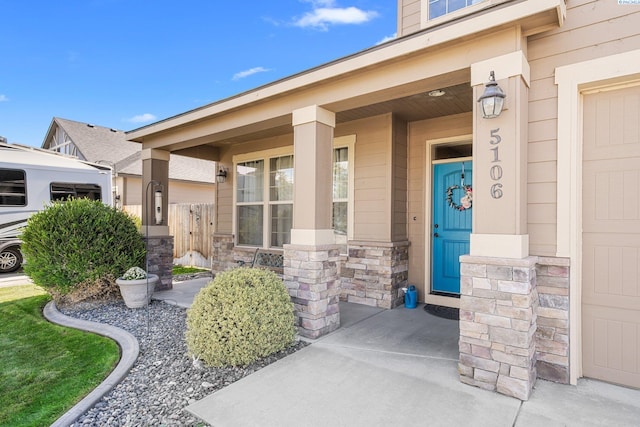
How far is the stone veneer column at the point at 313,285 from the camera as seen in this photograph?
3551mm

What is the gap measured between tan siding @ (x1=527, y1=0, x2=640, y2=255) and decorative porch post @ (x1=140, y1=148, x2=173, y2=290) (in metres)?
5.34

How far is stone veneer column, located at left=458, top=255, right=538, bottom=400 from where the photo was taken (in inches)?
92.7

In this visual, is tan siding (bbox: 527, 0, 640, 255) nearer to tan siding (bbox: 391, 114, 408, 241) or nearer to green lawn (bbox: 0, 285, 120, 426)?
tan siding (bbox: 391, 114, 408, 241)

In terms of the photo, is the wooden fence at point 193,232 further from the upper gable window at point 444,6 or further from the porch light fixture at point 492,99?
the porch light fixture at point 492,99

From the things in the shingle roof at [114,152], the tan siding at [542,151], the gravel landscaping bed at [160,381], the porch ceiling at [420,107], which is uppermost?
the shingle roof at [114,152]

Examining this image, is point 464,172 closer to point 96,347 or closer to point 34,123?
point 96,347

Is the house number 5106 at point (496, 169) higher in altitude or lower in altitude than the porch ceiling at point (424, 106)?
lower

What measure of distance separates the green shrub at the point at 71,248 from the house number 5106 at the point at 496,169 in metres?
4.99

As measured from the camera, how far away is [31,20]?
10258 millimetres

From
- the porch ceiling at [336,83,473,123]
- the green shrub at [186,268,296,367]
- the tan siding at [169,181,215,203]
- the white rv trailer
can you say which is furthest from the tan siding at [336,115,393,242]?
the tan siding at [169,181,215,203]

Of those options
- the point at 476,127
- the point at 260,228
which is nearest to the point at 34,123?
the point at 260,228

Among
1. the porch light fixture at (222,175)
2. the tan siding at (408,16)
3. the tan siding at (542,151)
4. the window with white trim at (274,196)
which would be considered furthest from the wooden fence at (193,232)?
the tan siding at (542,151)

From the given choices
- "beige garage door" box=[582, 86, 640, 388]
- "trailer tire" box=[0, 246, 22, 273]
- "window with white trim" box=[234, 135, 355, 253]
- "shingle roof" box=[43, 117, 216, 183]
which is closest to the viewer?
"beige garage door" box=[582, 86, 640, 388]

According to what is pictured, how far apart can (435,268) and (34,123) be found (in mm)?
20668
